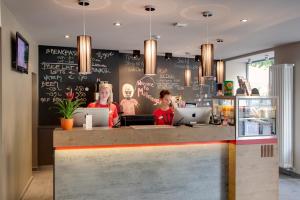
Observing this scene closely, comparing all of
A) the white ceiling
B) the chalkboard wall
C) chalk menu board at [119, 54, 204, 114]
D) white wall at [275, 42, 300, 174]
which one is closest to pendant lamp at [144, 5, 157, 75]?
the white ceiling

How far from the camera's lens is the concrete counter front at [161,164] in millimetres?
2957

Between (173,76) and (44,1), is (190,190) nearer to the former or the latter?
(44,1)

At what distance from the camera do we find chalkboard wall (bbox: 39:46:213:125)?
595cm

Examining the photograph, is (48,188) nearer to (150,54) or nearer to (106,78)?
(106,78)

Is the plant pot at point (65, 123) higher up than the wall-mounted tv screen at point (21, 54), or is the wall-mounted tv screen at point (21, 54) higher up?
the wall-mounted tv screen at point (21, 54)

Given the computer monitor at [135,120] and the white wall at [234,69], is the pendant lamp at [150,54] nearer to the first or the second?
the computer monitor at [135,120]

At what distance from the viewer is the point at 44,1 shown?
317cm

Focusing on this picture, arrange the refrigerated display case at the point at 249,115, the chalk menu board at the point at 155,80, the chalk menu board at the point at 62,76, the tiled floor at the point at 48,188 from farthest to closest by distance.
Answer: the chalk menu board at the point at 155,80
the chalk menu board at the point at 62,76
the tiled floor at the point at 48,188
the refrigerated display case at the point at 249,115

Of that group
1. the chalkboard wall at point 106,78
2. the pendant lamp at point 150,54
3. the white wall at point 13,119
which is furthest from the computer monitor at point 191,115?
the chalkboard wall at point 106,78

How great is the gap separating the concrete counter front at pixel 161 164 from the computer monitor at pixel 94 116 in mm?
273

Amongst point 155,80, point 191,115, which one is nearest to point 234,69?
point 155,80

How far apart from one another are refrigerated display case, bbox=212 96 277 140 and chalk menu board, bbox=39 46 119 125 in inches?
132

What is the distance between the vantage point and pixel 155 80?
697 centimetres

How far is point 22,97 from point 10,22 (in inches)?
47.2
